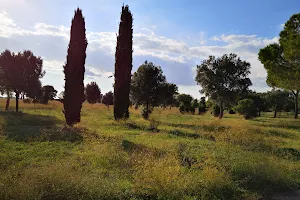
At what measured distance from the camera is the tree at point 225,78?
39250mm

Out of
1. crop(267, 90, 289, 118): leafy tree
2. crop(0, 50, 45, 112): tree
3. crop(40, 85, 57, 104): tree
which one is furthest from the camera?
crop(40, 85, 57, 104): tree

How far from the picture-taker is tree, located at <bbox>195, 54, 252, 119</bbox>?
39250mm

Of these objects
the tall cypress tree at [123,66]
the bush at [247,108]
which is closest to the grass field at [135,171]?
the tall cypress tree at [123,66]

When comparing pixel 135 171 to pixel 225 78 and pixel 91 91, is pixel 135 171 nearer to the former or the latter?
pixel 225 78

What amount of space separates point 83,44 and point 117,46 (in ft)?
13.3

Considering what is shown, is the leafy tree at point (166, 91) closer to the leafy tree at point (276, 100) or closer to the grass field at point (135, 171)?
the grass field at point (135, 171)

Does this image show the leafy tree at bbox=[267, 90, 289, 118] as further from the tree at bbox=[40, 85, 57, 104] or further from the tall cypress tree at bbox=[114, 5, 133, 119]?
the tree at bbox=[40, 85, 57, 104]

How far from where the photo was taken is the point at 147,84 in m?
30.4

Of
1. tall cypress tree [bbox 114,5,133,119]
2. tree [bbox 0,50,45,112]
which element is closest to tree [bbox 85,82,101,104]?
tree [bbox 0,50,45,112]

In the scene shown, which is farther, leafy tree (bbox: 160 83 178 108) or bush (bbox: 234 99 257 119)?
bush (bbox: 234 99 257 119)

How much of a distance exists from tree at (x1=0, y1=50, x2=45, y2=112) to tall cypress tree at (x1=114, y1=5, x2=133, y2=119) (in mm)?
13881

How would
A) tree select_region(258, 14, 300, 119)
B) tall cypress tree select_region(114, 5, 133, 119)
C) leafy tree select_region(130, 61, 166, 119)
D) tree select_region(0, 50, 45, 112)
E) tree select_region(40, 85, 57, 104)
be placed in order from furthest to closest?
tree select_region(40, 85, 57, 104) → tree select_region(0, 50, 45, 112) → leafy tree select_region(130, 61, 166, 119) → tree select_region(258, 14, 300, 119) → tall cypress tree select_region(114, 5, 133, 119)

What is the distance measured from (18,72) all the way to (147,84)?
15138 mm

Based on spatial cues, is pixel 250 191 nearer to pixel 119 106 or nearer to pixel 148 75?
pixel 119 106
